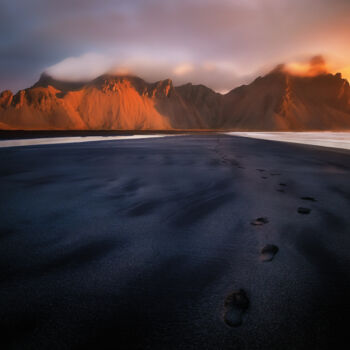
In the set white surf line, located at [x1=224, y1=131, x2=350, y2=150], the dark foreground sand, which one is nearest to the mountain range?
white surf line, located at [x1=224, y1=131, x2=350, y2=150]

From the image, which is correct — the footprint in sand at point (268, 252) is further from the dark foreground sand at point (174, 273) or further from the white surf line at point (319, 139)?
the white surf line at point (319, 139)

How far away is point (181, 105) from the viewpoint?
146 m

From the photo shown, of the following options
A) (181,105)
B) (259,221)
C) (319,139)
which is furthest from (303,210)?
(181,105)

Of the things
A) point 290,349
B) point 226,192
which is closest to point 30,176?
point 226,192

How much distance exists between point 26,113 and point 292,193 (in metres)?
118

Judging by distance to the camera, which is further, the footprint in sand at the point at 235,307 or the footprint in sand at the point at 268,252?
the footprint in sand at the point at 268,252

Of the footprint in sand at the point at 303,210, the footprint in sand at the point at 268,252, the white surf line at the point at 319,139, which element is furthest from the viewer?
the white surf line at the point at 319,139

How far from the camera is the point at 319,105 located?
147 meters

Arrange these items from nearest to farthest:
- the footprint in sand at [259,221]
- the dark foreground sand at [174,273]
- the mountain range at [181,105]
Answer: the dark foreground sand at [174,273], the footprint in sand at [259,221], the mountain range at [181,105]

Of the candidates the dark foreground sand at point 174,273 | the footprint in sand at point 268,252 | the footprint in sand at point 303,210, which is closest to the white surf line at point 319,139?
the footprint in sand at point 303,210

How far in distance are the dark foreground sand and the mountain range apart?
98828 mm

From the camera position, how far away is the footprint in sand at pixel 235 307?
0.99m

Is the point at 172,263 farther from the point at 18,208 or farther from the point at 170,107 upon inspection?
the point at 170,107

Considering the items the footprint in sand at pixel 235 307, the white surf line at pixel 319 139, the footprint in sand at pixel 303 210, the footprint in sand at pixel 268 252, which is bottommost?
the white surf line at pixel 319 139
